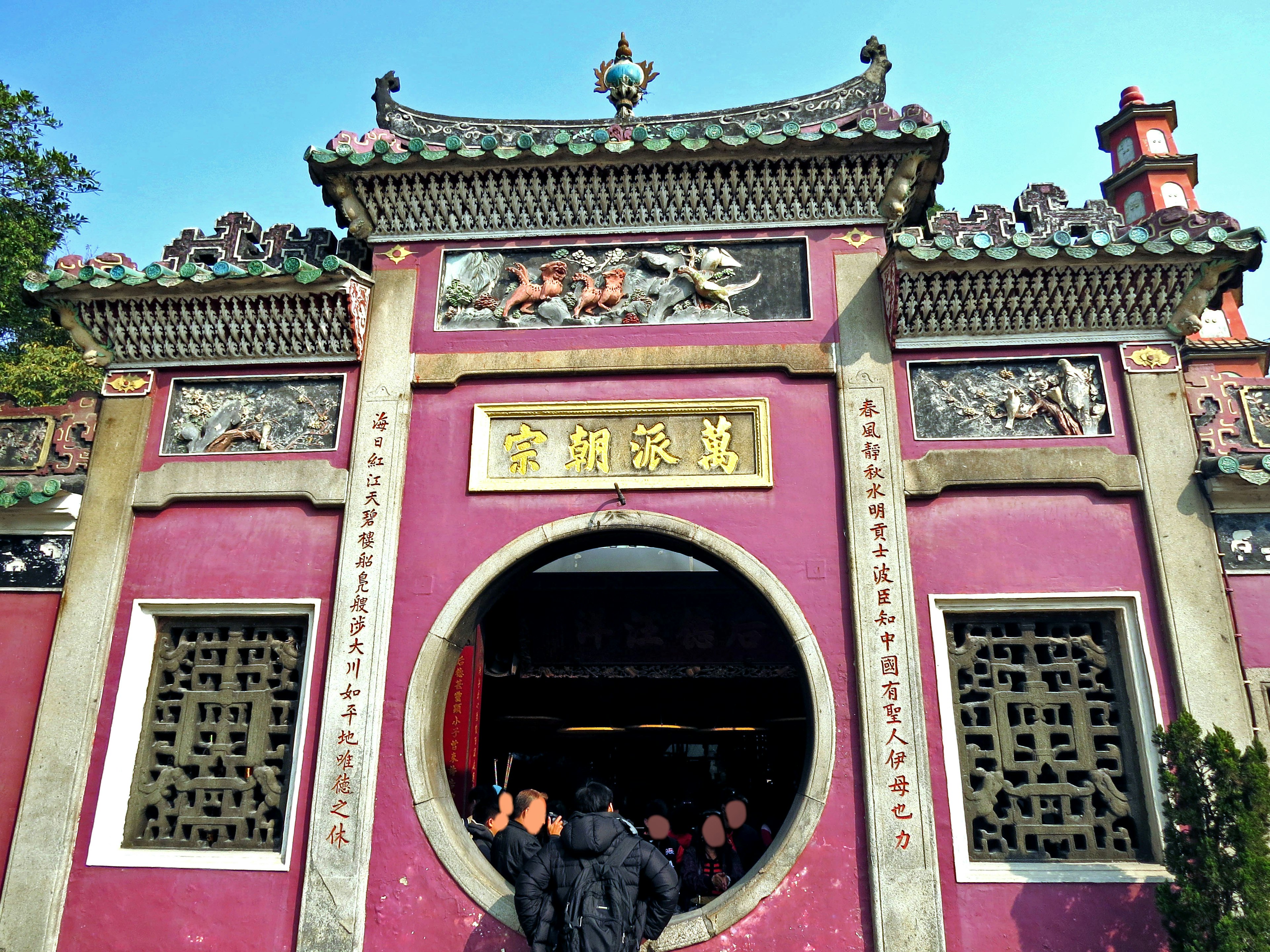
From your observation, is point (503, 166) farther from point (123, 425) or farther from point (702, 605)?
point (702, 605)

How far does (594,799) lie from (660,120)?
5493 mm

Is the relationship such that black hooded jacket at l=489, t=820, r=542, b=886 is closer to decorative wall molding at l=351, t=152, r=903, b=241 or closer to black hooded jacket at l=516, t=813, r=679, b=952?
black hooded jacket at l=516, t=813, r=679, b=952

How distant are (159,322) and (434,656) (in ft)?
10.9

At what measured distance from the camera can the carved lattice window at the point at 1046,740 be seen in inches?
222

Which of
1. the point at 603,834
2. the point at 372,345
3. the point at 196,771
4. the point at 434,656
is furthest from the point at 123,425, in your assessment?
the point at 603,834

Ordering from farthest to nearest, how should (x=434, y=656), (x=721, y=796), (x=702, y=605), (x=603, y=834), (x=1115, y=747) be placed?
(x=721, y=796), (x=702, y=605), (x=434, y=656), (x=1115, y=747), (x=603, y=834)

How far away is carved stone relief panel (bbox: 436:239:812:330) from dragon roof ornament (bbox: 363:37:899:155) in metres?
0.85

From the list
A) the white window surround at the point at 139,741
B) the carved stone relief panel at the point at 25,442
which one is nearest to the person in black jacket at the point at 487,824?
the white window surround at the point at 139,741

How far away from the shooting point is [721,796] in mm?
11094

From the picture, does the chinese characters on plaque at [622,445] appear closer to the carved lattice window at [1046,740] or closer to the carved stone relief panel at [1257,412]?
the carved lattice window at [1046,740]

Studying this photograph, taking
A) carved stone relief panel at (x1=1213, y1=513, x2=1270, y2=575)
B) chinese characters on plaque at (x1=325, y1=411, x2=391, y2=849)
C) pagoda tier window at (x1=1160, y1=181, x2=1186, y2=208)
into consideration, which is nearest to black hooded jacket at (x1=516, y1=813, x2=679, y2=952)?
chinese characters on plaque at (x1=325, y1=411, x2=391, y2=849)

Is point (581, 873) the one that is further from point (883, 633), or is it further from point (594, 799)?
point (883, 633)

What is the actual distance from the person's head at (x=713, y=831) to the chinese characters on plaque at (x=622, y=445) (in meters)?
2.26

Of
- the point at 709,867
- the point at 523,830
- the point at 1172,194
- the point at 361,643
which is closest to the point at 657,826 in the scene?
the point at 709,867
